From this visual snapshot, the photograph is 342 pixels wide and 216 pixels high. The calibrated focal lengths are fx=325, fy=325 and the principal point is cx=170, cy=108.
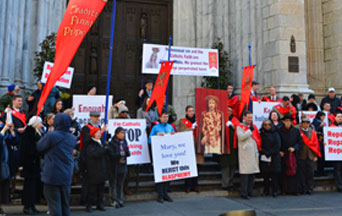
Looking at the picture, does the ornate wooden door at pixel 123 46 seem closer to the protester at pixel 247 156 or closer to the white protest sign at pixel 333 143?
the protester at pixel 247 156

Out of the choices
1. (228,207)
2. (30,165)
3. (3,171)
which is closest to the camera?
(3,171)

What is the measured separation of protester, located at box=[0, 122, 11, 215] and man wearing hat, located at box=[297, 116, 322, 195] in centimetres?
647

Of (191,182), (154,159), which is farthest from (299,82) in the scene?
(154,159)

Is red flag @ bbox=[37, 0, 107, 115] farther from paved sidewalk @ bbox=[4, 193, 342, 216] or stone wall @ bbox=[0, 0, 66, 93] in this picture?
stone wall @ bbox=[0, 0, 66, 93]

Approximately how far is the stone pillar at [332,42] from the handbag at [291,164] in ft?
21.9

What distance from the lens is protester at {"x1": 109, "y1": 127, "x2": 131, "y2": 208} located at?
21.4 feet

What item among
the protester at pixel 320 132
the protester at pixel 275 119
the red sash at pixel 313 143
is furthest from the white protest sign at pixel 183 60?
the protester at pixel 320 132

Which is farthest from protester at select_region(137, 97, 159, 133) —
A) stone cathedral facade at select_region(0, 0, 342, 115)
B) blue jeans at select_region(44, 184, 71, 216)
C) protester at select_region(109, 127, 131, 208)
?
stone cathedral facade at select_region(0, 0, 342, 115)

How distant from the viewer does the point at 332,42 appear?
13578 mm

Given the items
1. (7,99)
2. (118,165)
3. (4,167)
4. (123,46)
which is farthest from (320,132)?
(7,99)

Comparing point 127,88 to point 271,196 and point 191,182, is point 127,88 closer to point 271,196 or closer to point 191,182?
point 191,182

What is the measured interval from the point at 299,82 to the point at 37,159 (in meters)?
8.78

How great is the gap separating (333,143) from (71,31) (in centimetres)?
692

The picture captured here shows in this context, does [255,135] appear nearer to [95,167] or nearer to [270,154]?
[270,154]
